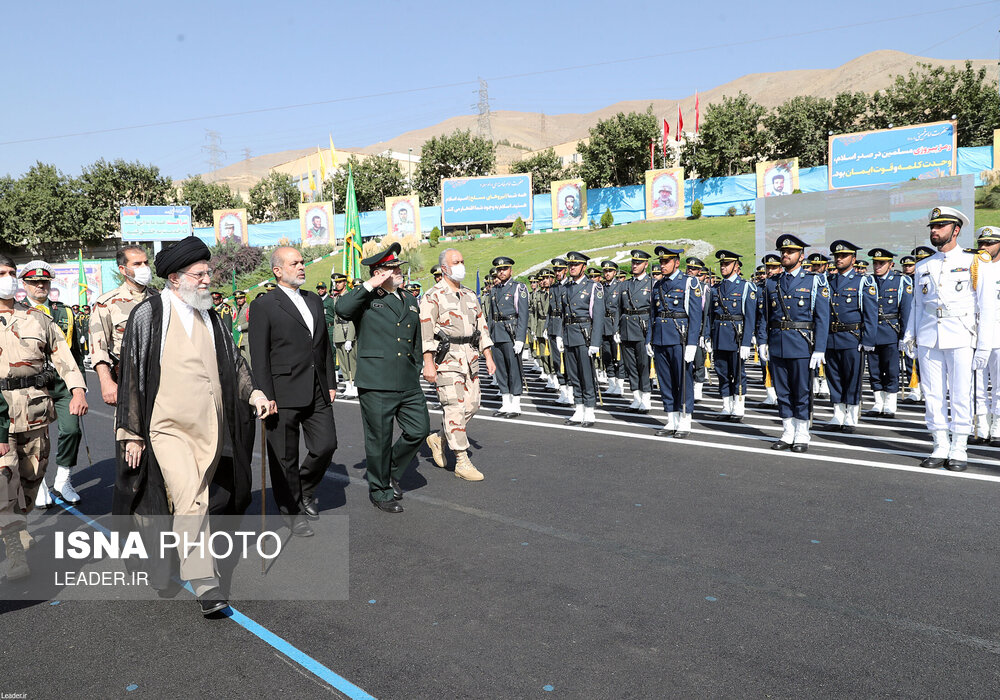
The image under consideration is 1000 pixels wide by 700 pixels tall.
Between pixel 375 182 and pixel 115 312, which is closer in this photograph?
pixel 115 312

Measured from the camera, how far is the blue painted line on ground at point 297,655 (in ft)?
10.5

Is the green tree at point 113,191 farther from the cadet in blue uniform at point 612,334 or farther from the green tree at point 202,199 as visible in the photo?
the cadet in blue uniform at point 612,334

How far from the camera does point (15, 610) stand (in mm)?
4234

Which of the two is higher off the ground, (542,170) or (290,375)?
(542,170)

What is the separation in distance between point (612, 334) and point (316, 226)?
49621 millimetres

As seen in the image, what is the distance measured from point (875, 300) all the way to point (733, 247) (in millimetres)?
26733

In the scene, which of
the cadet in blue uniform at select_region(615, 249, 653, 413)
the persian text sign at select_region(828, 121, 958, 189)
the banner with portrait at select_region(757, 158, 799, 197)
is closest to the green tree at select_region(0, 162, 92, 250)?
the banner with portrait at select_region(757, 158, 799, 197)

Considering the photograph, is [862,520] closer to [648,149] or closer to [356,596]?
[356,596]

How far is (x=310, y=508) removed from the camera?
595 cm

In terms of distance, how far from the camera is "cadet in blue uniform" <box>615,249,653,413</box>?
11031 millimetres

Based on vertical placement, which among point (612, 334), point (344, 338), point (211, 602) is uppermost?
point (612, 334)

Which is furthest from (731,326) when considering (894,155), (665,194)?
(665,194)

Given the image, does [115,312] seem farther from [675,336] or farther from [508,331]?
[508,331]

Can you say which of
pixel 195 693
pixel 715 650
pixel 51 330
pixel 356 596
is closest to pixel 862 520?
pixel 715 650
